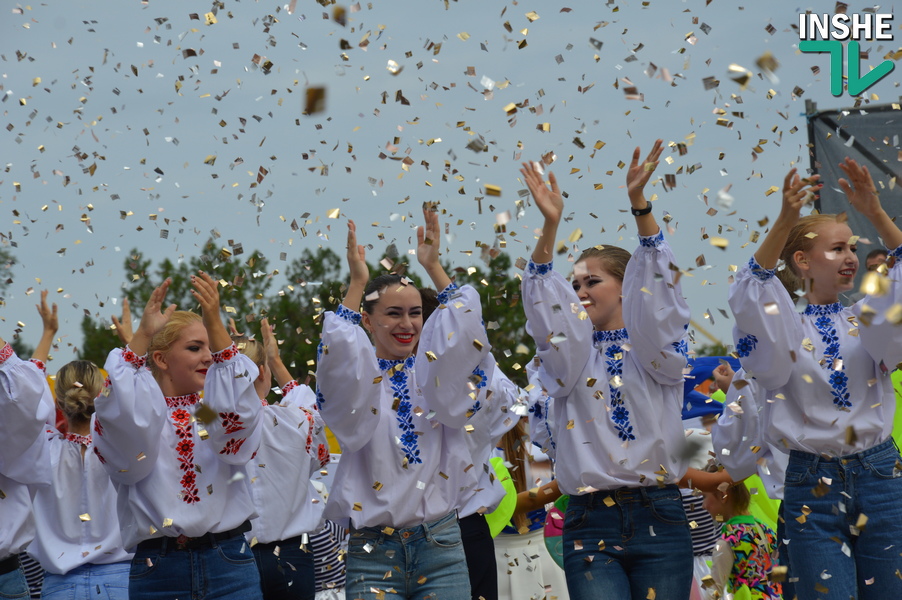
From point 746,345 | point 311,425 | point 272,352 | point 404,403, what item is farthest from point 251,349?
point 746,345

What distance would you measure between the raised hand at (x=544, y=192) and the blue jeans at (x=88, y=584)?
269cm

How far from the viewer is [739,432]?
14.1ft

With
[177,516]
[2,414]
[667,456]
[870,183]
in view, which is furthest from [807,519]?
[2,414]

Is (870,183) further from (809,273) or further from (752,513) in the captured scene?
(752,513)

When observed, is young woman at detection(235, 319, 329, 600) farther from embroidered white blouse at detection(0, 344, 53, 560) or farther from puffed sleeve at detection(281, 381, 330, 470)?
embroidered white blouse at detection(0, 344, 53, 560)

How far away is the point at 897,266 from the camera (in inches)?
150

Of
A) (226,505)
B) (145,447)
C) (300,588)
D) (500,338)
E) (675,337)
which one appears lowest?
(500,338)

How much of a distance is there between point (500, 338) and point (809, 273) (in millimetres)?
21903

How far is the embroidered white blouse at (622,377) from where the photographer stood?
384 cm

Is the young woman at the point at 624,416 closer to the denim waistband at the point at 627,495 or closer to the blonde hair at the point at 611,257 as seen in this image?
the denim waistband at the point at 627,495

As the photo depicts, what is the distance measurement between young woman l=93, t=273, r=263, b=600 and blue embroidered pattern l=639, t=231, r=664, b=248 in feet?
5.35

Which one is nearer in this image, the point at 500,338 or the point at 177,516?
the point at 177,516

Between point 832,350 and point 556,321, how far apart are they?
105 cm

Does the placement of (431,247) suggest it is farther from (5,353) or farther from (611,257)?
(5,353)
